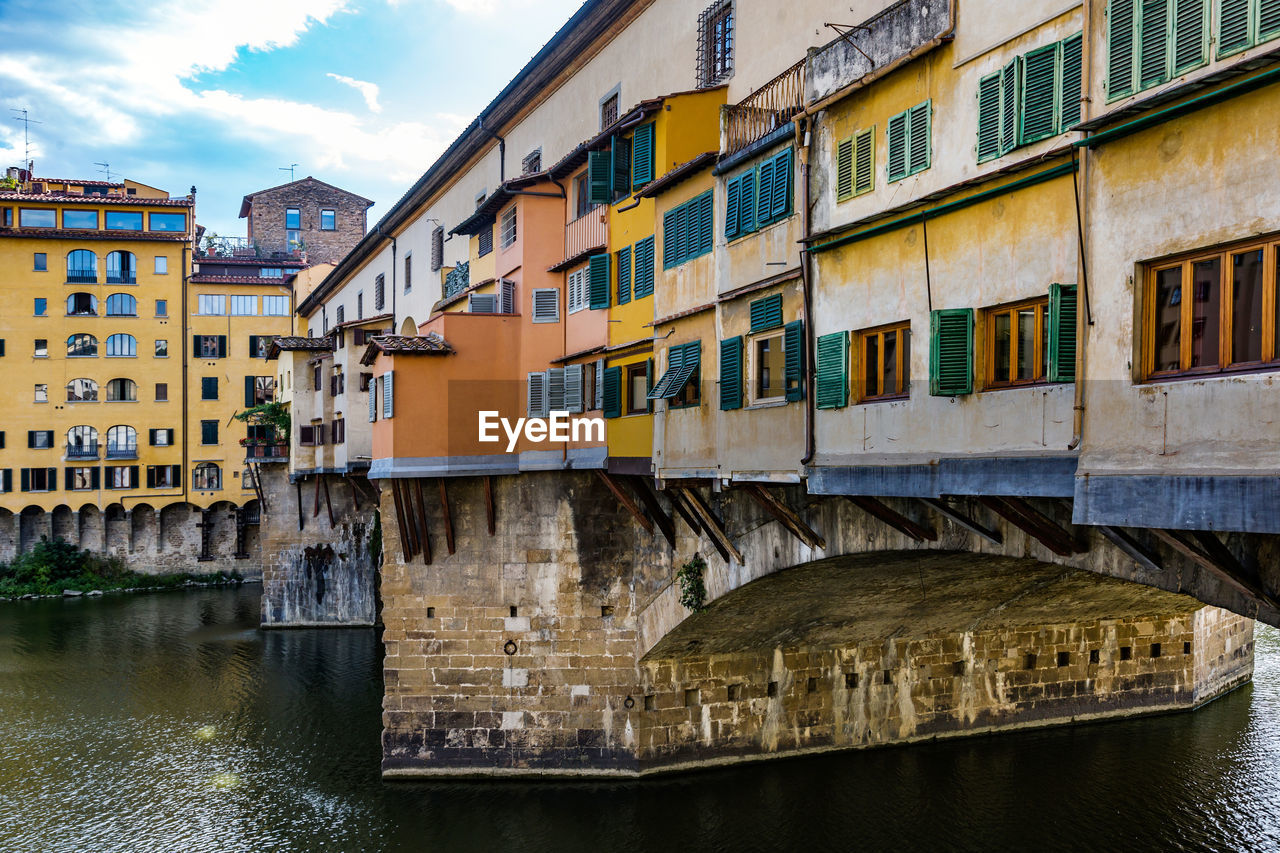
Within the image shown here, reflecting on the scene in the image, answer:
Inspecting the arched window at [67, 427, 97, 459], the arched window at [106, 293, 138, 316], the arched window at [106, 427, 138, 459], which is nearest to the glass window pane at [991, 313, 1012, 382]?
the arched window at [106, 427, 138, 459]

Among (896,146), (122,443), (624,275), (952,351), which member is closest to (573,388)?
(624,275)

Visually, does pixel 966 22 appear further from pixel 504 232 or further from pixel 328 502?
pixel 328 502

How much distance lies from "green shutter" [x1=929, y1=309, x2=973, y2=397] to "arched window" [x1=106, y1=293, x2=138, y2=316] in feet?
173

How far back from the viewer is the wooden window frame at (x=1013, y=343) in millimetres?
9234

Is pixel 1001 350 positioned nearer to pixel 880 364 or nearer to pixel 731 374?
pixel 880 364

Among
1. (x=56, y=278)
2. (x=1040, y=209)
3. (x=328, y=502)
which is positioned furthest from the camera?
(x=56, y=278)

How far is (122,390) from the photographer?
176 ft

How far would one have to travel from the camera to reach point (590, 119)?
76.4ft

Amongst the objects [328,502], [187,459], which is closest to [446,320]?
[328,502]

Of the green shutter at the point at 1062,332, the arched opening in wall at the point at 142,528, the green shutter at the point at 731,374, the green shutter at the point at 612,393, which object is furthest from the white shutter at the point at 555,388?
the arched opening in wall at the point at 142,528

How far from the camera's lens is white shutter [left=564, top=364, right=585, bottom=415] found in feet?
65.9

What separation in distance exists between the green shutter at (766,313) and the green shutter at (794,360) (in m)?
0.35

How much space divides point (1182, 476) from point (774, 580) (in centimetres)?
907

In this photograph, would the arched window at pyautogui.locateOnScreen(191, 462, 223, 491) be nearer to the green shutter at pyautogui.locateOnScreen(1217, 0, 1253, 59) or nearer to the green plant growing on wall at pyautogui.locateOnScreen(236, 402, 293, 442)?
the green plant growing on wall at pyautogui.locateOnScreen(236, 402, 293, 442)
